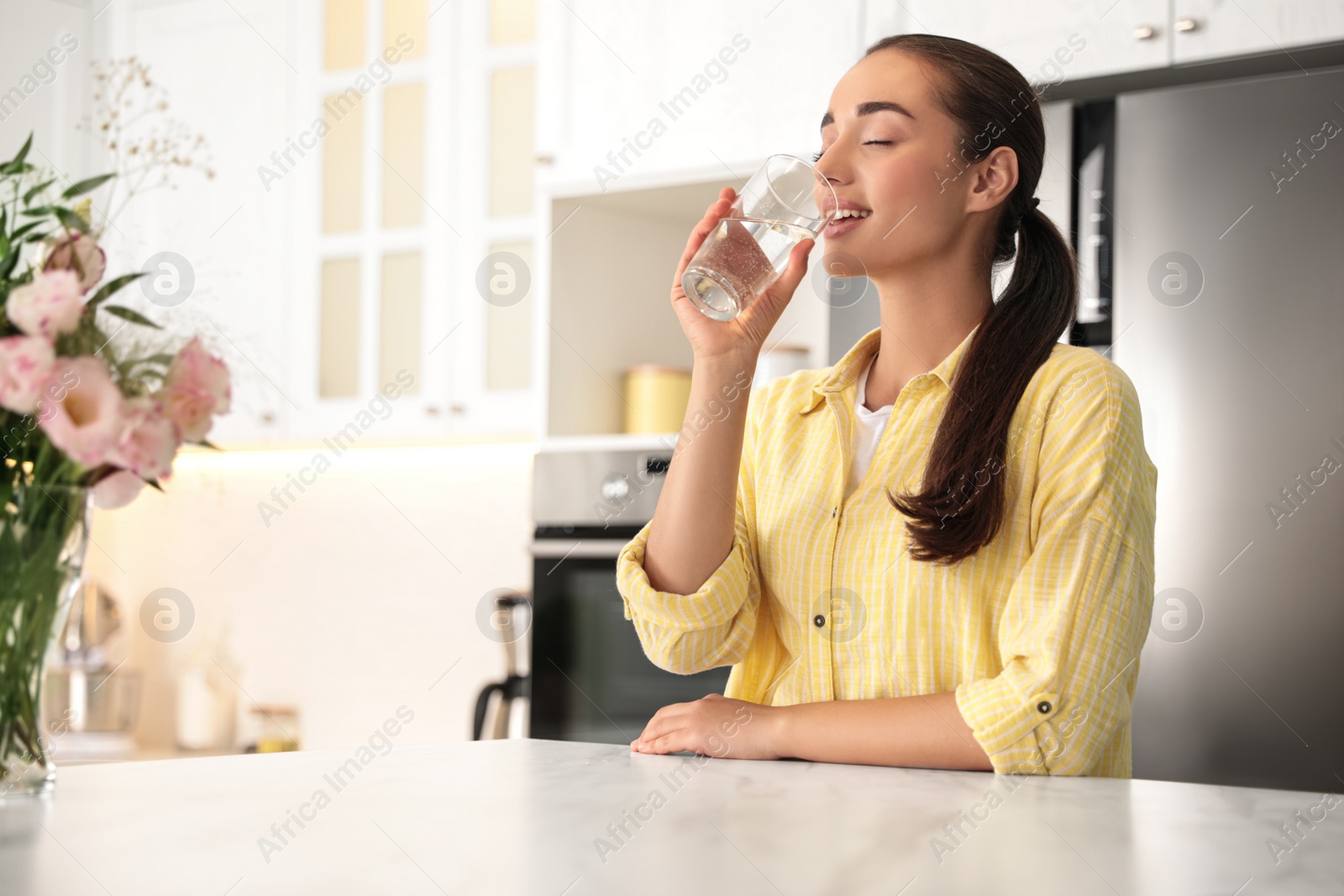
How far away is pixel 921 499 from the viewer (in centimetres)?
108

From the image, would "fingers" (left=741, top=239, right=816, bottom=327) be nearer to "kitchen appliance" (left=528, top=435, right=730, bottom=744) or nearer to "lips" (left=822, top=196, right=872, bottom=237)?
"lips" (left=822, top=196, right=872, bottom=237)

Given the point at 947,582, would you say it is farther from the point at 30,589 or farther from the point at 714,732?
the point at 30,589

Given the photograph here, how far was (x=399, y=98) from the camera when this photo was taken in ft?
9.62

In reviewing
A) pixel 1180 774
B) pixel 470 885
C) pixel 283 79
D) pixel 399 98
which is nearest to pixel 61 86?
pixel 283 79

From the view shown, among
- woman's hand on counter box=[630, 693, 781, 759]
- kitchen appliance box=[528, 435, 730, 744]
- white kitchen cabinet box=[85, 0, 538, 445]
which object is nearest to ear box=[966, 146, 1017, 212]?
woman's hand on counter box=[630, 693, 781, 759]

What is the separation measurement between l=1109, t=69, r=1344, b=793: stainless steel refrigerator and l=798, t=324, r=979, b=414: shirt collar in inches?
25.8

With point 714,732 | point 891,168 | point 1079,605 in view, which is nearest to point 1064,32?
point 891,168

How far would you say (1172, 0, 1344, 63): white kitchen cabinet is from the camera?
1.78 meters

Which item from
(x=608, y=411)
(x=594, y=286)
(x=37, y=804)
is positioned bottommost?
(x=37, y=804)

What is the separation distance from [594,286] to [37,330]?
1.97 meters

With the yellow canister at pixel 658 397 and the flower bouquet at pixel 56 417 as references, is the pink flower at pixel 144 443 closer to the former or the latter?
the flower bouquet at pixel 56 417

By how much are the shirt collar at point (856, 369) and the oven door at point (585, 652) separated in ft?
3.26

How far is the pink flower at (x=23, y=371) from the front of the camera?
0.60m

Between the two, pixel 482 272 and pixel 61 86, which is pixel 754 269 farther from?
pixel 61 86
